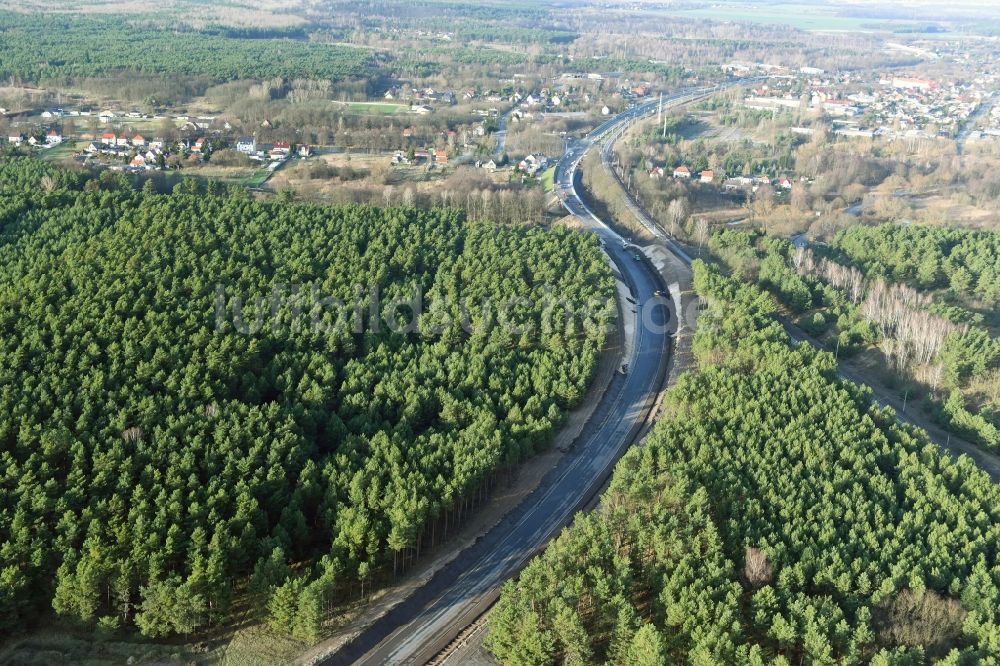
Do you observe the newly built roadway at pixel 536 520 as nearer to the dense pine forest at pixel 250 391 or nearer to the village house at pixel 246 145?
the dense pine forest at pixel 250 391

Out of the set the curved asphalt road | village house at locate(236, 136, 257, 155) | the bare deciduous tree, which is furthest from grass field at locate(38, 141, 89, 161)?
the bare deciduous tree

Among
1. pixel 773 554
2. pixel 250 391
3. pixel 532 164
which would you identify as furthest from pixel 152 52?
pixel 773 554

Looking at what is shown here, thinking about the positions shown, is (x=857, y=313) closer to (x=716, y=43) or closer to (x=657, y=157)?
(x=657, y=157)

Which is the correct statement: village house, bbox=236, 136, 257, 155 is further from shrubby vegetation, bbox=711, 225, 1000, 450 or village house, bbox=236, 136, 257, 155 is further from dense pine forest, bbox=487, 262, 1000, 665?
dense pine forest, bbox=487, 262, 1000, 665

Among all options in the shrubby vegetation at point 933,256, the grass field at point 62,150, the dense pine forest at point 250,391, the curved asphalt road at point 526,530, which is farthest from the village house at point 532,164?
the grass field at point 62,150

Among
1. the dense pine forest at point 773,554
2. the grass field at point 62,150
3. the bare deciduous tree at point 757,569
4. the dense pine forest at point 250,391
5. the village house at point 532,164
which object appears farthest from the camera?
the village house at point 532,164

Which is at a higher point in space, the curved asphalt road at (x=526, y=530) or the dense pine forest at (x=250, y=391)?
the dense pine forest at (x=250, y=391)

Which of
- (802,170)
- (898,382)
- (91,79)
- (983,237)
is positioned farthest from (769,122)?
(91,79)
